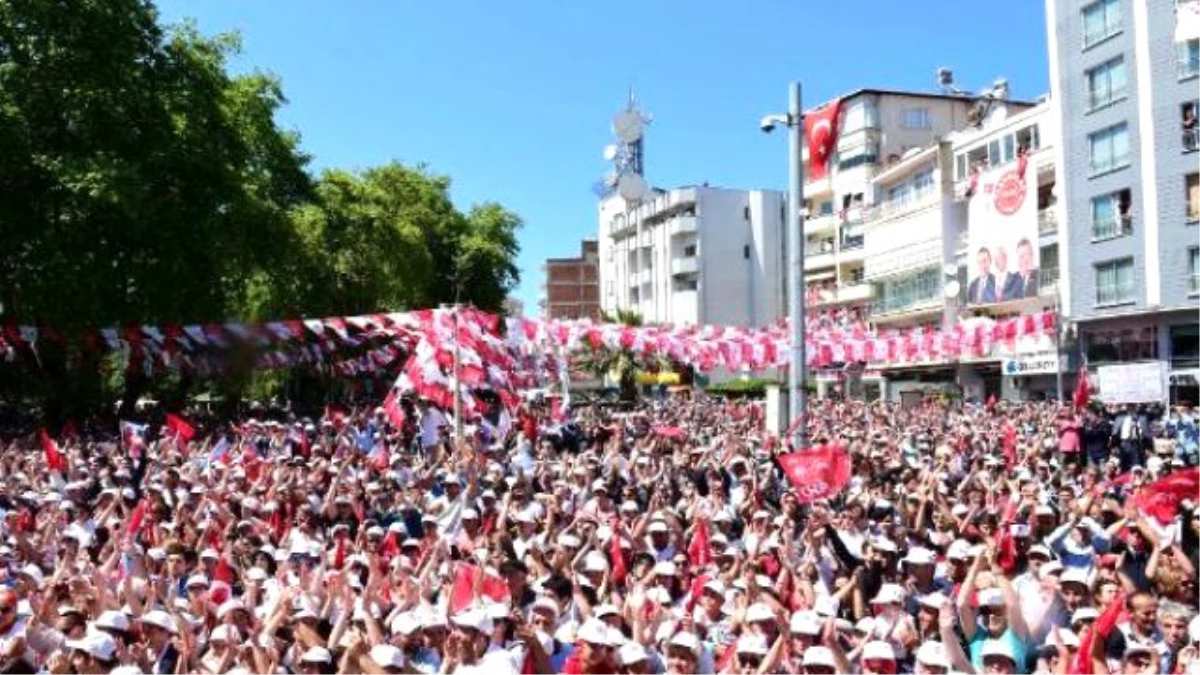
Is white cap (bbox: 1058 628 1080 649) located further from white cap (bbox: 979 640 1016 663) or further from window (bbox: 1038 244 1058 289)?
window (bbox: 1038 244 1058 289)

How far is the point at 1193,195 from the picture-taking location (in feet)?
107

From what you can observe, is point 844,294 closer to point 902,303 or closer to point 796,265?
point 902,303

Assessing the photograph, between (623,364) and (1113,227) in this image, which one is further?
(623,364)

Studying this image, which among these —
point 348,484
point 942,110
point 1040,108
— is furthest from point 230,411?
point 942,110

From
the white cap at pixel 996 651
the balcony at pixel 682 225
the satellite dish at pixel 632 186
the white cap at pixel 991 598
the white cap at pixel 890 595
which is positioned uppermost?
the satellite dish at pixel 632 186

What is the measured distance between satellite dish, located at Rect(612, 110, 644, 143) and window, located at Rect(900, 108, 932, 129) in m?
18.2

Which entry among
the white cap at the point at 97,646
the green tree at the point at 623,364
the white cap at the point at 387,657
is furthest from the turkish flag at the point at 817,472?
the green tree at the point at 623,364

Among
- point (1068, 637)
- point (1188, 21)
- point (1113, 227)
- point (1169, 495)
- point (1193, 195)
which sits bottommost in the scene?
point (1068, 637)

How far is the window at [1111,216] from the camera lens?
35.1 m

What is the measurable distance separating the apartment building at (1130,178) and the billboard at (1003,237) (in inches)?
55.1

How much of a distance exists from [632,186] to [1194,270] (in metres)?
40.3

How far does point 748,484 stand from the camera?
41.5 ft

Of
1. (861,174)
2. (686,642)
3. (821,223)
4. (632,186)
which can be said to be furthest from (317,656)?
(632,186)

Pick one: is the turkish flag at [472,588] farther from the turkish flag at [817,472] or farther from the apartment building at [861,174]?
the apartment building at [861,174]
